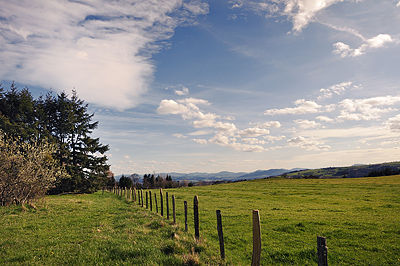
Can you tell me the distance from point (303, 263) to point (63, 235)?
11660mm

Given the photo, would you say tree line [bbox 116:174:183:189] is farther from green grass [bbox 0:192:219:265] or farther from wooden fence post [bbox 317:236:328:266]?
wooden fence post [bbox 317:236:328:266]

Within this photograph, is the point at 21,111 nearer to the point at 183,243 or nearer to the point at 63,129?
the point at 63,129

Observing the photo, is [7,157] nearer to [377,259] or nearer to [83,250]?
[83,250]

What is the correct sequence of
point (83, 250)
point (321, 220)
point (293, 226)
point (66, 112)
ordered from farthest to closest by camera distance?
1. point (66, 112)
2. point (321, 220)
3. point (293, 226)
4. point (83, 250)

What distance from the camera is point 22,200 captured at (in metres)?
24.6

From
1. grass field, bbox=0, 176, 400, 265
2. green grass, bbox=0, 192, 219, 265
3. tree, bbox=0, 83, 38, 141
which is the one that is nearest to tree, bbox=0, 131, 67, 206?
grass field, bbox=0, 176, 400, 265

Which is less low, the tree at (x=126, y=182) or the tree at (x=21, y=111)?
the tree at (x=21, y=111)

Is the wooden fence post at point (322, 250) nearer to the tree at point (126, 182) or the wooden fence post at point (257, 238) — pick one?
the wooden fence post at point (257, 238)

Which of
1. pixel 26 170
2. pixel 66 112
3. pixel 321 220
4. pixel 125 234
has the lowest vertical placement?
pixel 321 220

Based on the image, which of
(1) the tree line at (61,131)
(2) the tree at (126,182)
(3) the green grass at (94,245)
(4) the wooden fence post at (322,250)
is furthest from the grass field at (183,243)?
(2) the tree at (126,182)

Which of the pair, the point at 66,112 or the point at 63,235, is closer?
the point at 63,235

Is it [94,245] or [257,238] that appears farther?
[94,245]

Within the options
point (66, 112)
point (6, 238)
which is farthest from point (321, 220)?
point (66, 112)

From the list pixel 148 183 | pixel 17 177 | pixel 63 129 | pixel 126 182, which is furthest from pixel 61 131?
pixel 148 183
